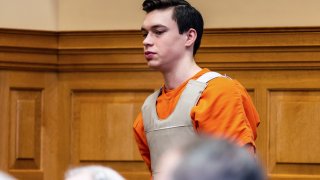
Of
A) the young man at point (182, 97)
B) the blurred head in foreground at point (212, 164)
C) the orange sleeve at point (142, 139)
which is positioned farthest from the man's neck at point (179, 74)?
the blurred head in foreground at point (212, 164)

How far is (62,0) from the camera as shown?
4582mm

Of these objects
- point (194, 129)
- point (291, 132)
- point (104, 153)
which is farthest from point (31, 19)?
point (194, 129)

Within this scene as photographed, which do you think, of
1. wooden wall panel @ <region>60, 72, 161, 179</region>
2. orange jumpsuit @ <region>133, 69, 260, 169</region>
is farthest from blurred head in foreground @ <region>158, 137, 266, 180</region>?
wooden wall panel @ <region>60, 72, 161, 179</region>

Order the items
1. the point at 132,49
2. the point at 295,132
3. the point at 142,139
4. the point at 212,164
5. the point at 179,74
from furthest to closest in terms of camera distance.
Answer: the point at 132,49
the point at 295,132
the point at 142,139
the point at 179,74
the point at 212,164

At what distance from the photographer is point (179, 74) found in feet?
9.49

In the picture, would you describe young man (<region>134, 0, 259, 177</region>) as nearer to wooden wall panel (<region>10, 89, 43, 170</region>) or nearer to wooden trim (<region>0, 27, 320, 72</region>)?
wooden trim (<region>0, 27, 320, 72</region>)

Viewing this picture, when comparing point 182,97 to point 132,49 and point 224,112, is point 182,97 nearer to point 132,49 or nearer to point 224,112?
point 224,112

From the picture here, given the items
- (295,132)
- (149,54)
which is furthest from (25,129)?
(149,54)

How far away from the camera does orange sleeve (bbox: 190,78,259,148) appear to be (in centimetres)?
267

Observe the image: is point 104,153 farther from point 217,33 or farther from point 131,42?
point 217,33

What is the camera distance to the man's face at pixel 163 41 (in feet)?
9.52

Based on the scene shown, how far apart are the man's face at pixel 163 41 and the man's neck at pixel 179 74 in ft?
0.07

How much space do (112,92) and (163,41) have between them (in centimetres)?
161

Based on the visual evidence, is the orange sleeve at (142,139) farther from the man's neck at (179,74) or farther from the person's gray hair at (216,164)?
the person's gray hair at (216,164)
